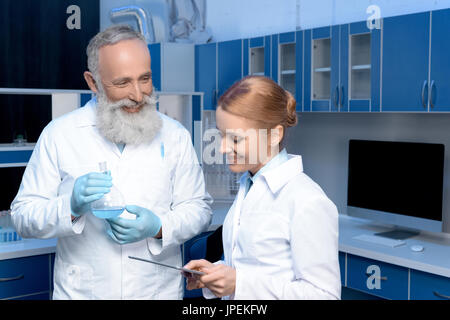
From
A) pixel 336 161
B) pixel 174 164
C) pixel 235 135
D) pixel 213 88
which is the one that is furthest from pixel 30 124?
A: pixel 235 135

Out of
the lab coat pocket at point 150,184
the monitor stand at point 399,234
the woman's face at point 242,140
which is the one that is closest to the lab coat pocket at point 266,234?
the woman's face at point 242,140

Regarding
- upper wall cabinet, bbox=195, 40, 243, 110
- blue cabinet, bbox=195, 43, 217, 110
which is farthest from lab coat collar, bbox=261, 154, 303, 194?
blue cabinet, bbox=195, 43, 217, 110

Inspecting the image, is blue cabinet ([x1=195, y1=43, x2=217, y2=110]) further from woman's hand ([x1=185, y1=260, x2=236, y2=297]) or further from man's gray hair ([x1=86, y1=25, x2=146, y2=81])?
woman's hand ([x1=185, y1=260, x2=236, y2=297])

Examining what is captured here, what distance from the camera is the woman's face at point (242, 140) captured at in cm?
125

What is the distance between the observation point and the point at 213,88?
4.02 metres

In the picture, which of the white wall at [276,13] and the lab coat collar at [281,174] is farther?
the white wall at [276,13]

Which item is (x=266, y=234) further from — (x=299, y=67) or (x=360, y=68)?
(x=299, y=67)

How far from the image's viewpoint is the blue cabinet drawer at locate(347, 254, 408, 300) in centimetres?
274

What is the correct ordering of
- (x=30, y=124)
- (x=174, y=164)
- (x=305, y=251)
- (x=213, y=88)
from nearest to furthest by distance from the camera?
(x=305, y=251)
(x=174, y=164)
(x=213, y=88)
(x=30, y=124)

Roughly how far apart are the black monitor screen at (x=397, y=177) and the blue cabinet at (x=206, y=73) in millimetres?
1158

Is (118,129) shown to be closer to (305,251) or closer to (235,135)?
(235,135)

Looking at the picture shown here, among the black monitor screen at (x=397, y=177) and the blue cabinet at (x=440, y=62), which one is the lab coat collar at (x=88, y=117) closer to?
the blue cabinet at (x=440, y=62)

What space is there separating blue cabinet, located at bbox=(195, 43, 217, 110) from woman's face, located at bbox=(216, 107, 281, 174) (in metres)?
2.75
